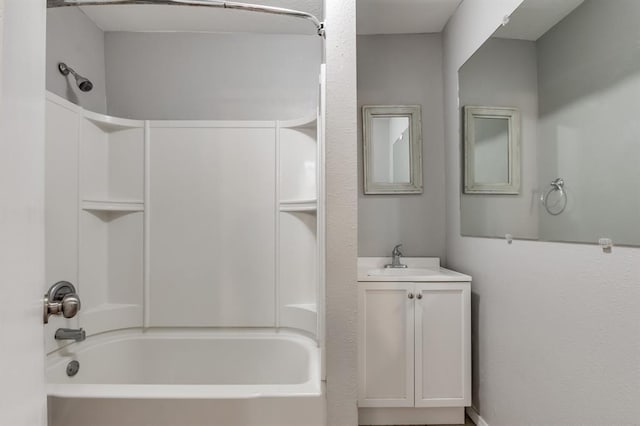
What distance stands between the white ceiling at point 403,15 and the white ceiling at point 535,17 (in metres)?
0.69

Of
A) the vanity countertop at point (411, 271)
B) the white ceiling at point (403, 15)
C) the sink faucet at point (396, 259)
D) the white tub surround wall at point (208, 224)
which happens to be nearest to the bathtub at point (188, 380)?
the white tub surround wall at point (208, 224)

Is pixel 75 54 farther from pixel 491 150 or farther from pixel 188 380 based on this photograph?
pixel 491 150

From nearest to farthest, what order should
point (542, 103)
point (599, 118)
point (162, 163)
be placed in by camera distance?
point (599, 118), point (542, 103), point (162, 163)

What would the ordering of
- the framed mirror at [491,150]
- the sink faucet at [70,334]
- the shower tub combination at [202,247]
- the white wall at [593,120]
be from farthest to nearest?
the shower tub combination at [202,247]
the sink faucet at [70,334]
the framed mirror at [491,150]
the white wall at [593,120]

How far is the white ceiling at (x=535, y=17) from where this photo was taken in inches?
51.8

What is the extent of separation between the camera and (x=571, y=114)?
1.26m

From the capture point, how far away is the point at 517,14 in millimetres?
1540

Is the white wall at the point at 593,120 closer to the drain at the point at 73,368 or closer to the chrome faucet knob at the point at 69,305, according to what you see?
the chrome faucet knob at the point at 69,305

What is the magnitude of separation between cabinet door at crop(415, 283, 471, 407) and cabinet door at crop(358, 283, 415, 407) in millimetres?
52

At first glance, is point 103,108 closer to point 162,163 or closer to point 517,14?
point 162,163

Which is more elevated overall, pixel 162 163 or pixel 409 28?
pixel 409 28

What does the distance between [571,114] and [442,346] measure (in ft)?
4.20

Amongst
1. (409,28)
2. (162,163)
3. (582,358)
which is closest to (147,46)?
(162,163)

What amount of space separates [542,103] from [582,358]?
981 mm
